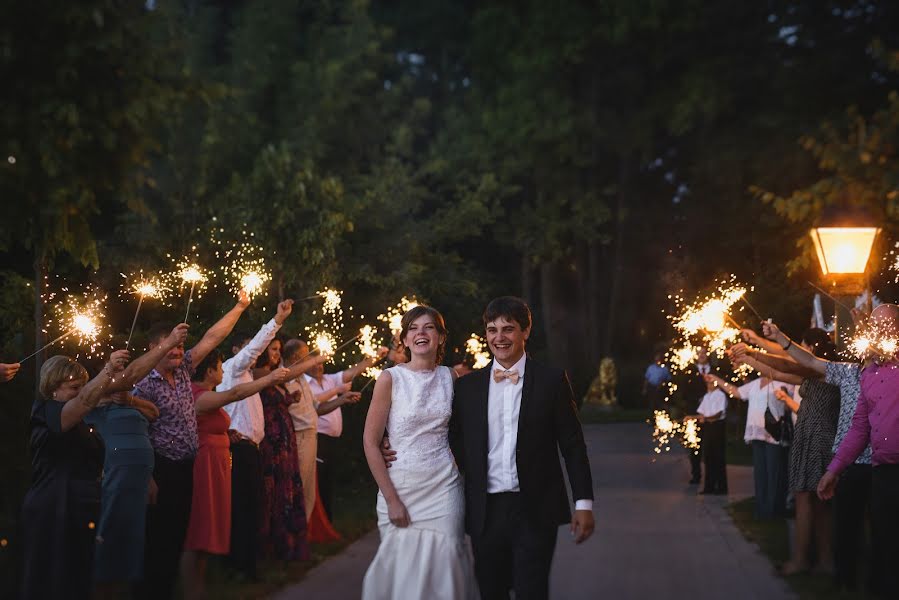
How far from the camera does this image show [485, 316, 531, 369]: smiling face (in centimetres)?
695

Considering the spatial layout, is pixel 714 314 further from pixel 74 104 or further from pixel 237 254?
pixel 237 254

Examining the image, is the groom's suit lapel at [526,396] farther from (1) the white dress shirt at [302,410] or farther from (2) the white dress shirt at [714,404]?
(2) the white dress shirt at [714,404]

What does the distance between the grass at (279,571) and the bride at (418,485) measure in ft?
11.3

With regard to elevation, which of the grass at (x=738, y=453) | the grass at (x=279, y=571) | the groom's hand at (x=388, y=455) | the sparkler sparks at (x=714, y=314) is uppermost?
the sparkler sparks at (x=714, y=314)

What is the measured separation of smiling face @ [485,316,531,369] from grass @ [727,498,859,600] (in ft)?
14.6

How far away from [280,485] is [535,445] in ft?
17.6

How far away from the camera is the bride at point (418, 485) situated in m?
6.90

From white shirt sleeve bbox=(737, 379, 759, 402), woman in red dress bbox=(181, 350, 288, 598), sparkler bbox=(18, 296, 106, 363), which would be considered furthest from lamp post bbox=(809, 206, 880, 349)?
sparkler bbox=(18, 296, 106, 363)

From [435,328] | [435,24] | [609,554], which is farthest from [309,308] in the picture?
[435,24]

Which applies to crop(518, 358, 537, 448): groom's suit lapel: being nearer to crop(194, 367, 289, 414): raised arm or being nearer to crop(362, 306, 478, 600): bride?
crop(362, 306, 478, 600): bride

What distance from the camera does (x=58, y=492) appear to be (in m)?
7.54

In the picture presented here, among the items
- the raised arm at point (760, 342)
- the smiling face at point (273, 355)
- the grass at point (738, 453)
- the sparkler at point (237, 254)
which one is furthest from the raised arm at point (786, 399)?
the grass at point (738, 453)

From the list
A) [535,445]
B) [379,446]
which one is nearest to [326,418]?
[379,446]

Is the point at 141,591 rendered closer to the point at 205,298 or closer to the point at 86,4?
the point at 86,4
